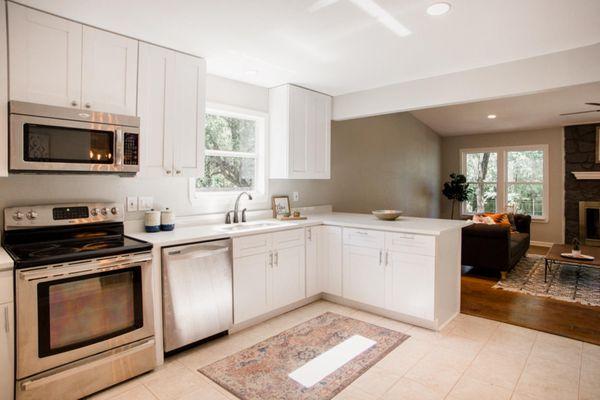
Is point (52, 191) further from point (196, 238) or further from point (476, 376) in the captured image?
point (476, 376)

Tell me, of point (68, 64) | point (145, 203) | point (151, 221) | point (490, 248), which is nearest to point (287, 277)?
point (151, 221)

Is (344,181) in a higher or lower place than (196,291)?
higher

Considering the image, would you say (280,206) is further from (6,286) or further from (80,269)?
(6,286)

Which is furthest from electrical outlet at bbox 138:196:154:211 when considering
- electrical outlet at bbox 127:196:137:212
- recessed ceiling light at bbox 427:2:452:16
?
recessed ceiling light at bbox 427:2:452:16

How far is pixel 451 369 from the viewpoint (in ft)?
8.09

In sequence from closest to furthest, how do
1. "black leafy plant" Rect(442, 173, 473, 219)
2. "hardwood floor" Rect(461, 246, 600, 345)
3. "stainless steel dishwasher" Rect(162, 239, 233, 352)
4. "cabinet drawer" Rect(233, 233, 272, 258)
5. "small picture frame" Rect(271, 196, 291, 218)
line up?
"stainless steel dishwasher" Rect(162, 239, 233, 352) → "cabinet drawer" Rect(233, 233, 272, 258) → "hardwood floor" Rect(461, 246, 600, 345) → "small picture frame" Rect(271, 196, 291, 218) → "black leafy plant" Rect(442, 173, 473, 219)

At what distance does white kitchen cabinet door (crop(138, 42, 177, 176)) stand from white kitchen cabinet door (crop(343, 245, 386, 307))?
1.92 meters

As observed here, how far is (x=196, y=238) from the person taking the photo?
8.75 feet

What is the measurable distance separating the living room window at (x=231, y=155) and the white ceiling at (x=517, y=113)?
439 cm

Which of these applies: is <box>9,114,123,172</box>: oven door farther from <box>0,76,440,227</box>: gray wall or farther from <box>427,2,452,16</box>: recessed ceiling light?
<box>427,2,452,16</box>: recessed ceiling light

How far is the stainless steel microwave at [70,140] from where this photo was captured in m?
2.11

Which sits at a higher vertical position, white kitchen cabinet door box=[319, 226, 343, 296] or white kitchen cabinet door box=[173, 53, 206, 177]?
white kitchen cabinet door box=[173, 53, 206, 177]

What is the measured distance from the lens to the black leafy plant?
8.09 meters

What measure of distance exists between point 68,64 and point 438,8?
7.91 feet
